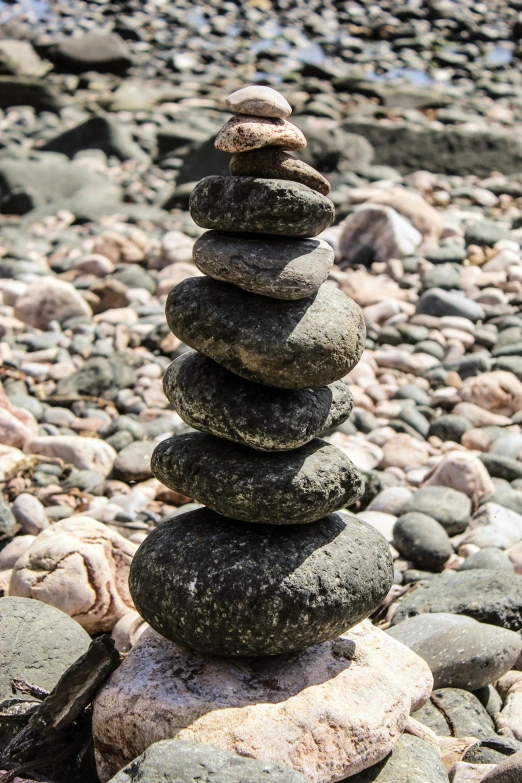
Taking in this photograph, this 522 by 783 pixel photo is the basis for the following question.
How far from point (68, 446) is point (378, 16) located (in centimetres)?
3032

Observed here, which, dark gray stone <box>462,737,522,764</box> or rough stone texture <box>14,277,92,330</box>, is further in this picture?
rough stone texture <box>14,277,92,330</box>

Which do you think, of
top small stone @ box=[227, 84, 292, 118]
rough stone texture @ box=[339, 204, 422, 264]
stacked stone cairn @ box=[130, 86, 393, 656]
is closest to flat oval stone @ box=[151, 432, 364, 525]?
stacked stone cairn @ box=[130, 86, 393, 656]

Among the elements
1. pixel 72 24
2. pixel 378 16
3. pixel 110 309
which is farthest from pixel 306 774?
pixel 378 16

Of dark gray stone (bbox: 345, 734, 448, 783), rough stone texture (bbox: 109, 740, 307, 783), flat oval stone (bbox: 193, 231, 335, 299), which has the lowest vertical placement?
dark gray stone (bbox: 345, 734, 448, 783)

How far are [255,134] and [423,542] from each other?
3377 millimetres

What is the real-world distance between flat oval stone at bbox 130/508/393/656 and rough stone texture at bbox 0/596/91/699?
27.2 inches

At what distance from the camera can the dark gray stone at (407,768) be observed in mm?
3754

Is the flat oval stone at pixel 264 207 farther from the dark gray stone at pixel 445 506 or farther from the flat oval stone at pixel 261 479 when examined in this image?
the dark gray stone at pixel 445 506

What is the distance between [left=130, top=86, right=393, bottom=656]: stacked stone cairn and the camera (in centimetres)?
377

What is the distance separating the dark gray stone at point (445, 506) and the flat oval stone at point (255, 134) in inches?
139

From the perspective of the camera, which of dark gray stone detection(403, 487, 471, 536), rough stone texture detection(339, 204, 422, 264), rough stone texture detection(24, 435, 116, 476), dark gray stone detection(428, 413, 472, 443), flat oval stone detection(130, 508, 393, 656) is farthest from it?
rough stone texture detection(339, 204, 422, 264)

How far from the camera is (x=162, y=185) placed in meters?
15.7

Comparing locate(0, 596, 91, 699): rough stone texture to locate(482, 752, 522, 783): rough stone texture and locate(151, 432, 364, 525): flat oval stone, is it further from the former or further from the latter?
locate(482, 752, 522, 783): rough stone texture

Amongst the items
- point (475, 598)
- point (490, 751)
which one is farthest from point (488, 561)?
point (490, 751)
